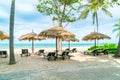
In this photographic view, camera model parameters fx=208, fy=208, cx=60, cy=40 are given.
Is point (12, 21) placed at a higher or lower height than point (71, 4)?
lower

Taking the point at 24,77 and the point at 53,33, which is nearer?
the point at 24,77

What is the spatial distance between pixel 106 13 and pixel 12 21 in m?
22.9

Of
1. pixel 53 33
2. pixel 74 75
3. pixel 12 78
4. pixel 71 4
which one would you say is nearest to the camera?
pixel 12 78

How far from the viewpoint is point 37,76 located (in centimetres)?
962

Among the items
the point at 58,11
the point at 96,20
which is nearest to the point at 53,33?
the point at 58,11

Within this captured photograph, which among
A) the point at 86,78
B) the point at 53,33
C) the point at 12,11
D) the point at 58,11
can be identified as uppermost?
the point at 58,11

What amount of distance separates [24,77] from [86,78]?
9.20 ft

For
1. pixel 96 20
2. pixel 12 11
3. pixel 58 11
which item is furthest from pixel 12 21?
pixel 96 20

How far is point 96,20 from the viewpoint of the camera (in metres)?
35.0

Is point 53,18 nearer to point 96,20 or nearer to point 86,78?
point 96,20

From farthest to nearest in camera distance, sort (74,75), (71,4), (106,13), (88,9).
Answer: (106,13), (88,9), (71,4), (74,75)

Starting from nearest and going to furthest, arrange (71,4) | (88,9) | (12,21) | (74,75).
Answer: (74,75)
(12,21)
(71,4)
(88,9)

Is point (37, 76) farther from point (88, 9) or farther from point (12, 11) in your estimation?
point (88, 9)

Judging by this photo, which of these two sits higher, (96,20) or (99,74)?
(96,20)
